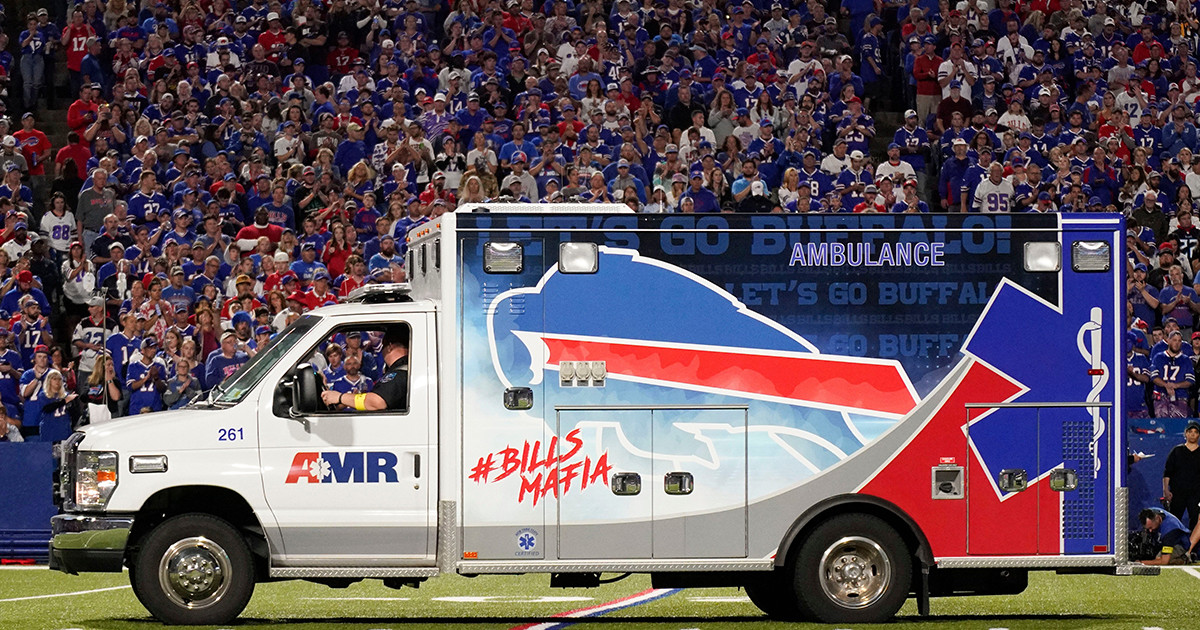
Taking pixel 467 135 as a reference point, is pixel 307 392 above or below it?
below

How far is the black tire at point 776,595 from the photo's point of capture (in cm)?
1221

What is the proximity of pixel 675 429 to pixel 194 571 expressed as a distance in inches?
129

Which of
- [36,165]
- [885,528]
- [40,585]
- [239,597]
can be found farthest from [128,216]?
[885,528]

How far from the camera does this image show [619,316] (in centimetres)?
1174

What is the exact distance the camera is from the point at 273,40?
24203 mm

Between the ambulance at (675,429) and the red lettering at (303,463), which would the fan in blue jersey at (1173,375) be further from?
the red lettering at (303,463)

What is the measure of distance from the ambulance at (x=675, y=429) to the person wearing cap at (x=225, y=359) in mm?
5762

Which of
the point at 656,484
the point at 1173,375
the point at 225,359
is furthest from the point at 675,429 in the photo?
the point at 1173,375

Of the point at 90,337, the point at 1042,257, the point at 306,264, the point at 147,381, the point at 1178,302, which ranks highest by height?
the point at 306,264

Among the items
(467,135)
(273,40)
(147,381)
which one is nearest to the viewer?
(147,381)

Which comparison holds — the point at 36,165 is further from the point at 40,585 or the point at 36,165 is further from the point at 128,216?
the point at 40,585

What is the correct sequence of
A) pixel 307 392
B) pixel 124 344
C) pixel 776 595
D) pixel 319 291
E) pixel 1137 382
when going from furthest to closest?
pixel 1137 382
pixel 124 344
pixel 319 291
pixel 776 595
pixel 307 392

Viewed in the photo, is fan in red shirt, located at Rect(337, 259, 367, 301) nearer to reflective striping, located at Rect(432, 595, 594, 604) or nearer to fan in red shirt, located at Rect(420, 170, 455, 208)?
fan in red shirt, located at Rect(420, 170, 455, 208)

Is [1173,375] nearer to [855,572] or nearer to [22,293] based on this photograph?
[855,572]
